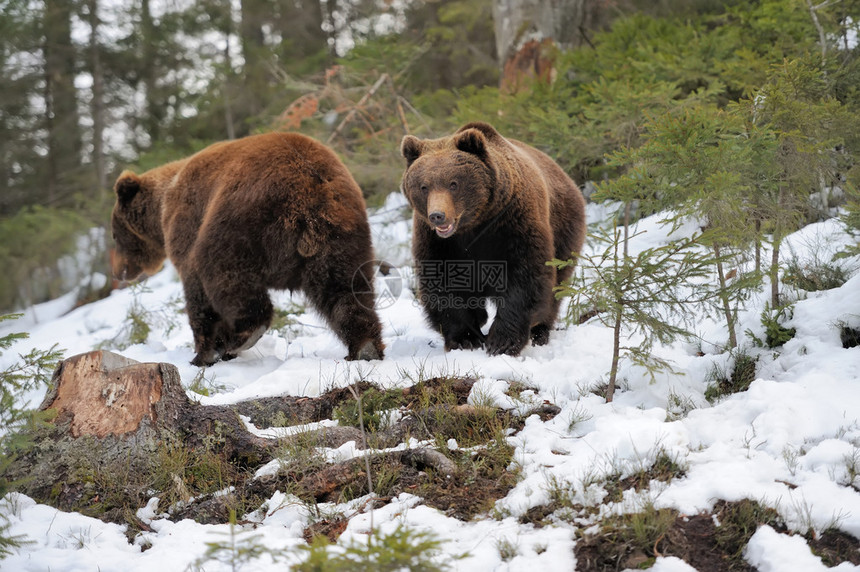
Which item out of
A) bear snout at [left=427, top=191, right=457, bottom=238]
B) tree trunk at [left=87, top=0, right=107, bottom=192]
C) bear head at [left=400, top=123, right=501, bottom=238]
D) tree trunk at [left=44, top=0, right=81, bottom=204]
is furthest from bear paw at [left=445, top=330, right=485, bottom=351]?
tree trunk at [left=44, top=0, right=81, bottom=204]

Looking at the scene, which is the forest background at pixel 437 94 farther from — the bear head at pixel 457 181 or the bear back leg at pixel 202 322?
the bear back leg at pixel 202 322

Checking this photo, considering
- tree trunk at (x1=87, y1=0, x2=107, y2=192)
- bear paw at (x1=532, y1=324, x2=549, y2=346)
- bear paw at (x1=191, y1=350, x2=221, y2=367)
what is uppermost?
tree trunk at (x1=87, y1=0, x2=107, y2=192)

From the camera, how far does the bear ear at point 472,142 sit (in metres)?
5.77

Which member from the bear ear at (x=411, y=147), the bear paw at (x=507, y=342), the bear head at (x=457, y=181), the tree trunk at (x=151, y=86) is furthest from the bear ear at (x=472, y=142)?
the tree trunk at (x=151, y=86)

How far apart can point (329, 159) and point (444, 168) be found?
3.68 ft

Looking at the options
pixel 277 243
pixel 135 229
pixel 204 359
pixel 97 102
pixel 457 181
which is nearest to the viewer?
pixel 457 181

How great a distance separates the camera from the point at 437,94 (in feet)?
41.9

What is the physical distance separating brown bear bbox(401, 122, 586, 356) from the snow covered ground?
53 centimetres

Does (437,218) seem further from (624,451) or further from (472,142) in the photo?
(624,451)

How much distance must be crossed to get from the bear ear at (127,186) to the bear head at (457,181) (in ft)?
11.1

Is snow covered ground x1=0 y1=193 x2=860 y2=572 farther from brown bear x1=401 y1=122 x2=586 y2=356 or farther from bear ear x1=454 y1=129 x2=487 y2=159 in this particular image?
bear ear x1=454 y1=129 x2=487 y2=159

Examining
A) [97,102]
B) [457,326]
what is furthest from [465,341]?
[97,102]

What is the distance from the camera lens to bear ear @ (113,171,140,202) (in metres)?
7.58

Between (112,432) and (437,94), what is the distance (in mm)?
9725
